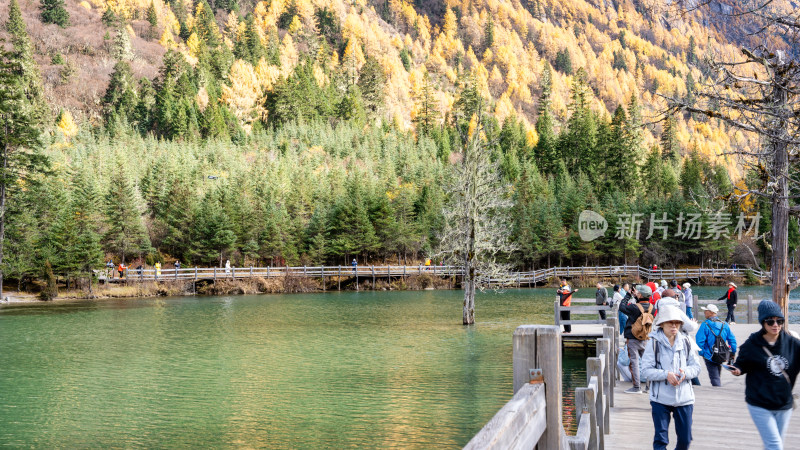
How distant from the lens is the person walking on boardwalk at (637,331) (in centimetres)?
1066

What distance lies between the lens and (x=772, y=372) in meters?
5.70

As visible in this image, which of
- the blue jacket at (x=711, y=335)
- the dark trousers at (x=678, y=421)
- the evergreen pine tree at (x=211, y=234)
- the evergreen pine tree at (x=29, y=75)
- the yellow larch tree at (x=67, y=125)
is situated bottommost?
the dark trousers at (x=678, y=421)

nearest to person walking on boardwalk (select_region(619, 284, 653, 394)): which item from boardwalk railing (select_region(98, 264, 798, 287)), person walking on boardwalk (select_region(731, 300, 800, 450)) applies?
Answer: person walking on boardwalk (select_region(731, 300, 800, 450))

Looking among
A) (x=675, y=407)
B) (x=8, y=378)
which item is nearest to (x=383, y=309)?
(x=8, y=378)

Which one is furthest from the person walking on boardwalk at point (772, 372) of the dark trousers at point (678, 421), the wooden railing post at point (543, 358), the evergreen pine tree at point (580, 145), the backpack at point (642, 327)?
the evergreen pine tree at point (580, 145)

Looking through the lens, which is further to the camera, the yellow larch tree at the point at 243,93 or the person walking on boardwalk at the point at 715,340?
the yellow larch tree at the point at 243,93

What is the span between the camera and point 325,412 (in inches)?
554

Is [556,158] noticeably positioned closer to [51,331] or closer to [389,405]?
[51,331]

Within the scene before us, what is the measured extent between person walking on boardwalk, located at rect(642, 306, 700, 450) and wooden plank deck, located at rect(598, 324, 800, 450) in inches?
59.5

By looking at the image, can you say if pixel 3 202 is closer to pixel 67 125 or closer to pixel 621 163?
pixel 67 125

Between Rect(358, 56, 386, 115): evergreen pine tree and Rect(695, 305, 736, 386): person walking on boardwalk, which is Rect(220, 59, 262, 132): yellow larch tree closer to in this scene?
Rect(358, 56, 386, 115): evergreen pine tree

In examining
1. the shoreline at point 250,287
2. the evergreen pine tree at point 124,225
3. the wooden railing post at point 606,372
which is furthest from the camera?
the evergreen pine tree at point 124,225

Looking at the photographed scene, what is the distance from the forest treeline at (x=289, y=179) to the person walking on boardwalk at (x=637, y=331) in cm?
1684

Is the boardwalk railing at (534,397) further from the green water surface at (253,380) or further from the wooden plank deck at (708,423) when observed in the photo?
the green water surface at (253,380)
